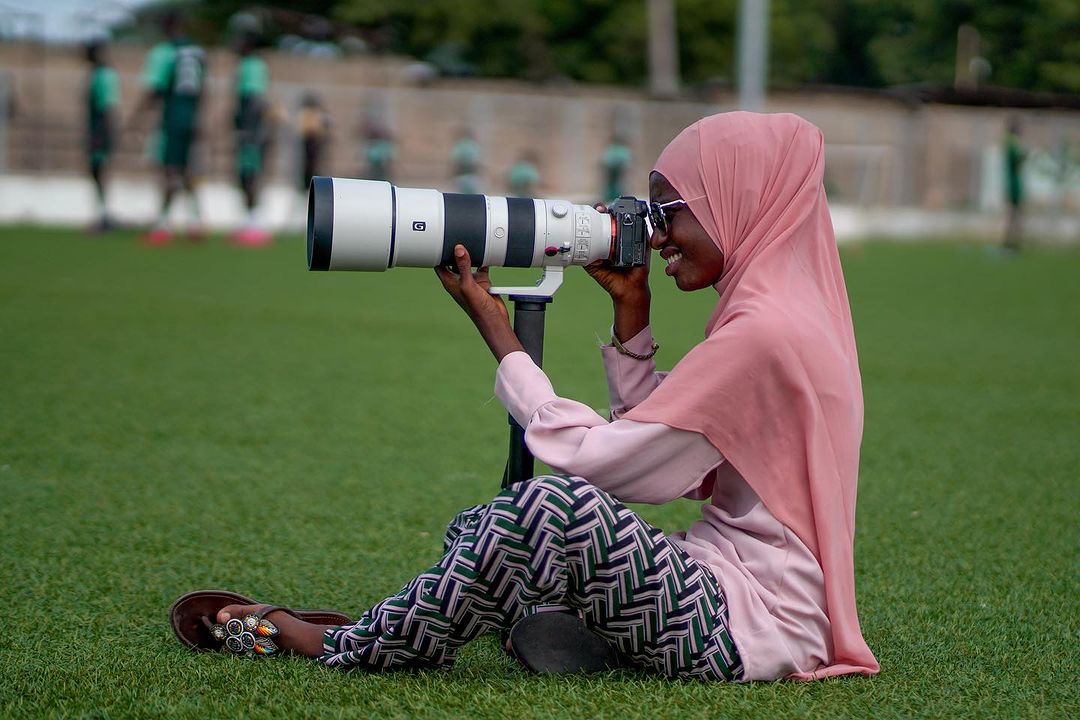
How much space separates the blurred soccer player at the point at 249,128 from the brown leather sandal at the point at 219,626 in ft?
36.2

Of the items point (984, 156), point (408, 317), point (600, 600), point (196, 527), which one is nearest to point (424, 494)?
point (196, 527)

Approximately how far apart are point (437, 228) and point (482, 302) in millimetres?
159

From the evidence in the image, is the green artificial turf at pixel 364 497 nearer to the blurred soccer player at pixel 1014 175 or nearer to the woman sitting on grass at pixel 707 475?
the woman sitting on grass at pixel 707 475

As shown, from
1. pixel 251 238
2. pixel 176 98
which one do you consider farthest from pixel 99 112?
pixel 251 238

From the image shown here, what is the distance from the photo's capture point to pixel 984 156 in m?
26.9

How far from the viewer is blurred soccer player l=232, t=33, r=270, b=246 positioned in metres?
13.3

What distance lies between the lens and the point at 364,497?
408 cm

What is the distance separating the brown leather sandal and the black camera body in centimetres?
96

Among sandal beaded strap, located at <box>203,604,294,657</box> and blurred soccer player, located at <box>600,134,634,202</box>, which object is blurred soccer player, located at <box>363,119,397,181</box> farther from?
sandal beaded strap, located at <box>203,604,294,657</box>

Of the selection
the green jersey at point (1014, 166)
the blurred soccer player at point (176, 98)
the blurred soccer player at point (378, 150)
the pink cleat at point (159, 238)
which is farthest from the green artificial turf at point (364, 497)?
the blurred soccer player at point (378, 150)

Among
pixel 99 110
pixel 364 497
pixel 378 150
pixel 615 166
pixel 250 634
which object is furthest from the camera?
pixel 615 166

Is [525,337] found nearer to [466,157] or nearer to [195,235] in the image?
[195,235]

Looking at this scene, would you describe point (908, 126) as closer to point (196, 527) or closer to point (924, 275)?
point (924, 275)

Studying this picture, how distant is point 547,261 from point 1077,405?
4.32m
